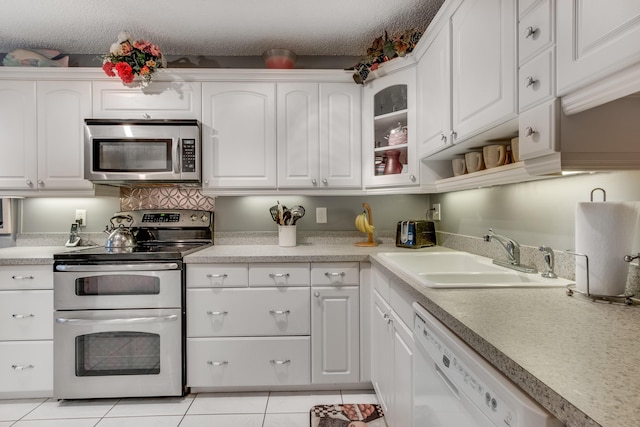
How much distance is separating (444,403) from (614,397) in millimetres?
469

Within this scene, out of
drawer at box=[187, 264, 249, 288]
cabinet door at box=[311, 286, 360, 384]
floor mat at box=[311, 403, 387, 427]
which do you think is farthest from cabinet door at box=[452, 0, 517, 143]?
floor mat at box=[311, 403, 387, 427]

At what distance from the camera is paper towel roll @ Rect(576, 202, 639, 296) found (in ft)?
3.35

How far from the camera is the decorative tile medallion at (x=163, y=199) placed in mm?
2666

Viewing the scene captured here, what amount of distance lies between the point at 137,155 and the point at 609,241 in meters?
2.50

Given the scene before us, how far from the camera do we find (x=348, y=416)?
1949mm

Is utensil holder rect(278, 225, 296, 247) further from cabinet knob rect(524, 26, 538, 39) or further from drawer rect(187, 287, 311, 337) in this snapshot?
cabinet knob rect(524, 26, 538, 39)

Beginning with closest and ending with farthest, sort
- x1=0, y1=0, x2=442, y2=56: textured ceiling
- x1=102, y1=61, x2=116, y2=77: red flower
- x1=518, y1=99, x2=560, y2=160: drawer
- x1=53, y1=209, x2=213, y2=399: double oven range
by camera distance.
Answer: x1=518, y1=99, x2=560, y2=160: drawer
x1=53, y1=209, x2=213, y2=399: double oven range
x1=0, y1=0, x2=442, y2=56: textured ceiling
x1=102, y1=61, x2=116, y2=77: red flower

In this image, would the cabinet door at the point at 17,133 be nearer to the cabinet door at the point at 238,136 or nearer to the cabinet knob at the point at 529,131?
the cabinet door at the point at 238,136

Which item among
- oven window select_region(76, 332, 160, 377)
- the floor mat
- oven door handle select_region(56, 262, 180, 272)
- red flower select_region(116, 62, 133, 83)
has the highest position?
red flower select_region(116, 62, 133, 83)

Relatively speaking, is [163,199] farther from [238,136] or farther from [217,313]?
[217,313]

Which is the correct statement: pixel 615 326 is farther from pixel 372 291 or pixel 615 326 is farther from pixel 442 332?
pixel 372 291

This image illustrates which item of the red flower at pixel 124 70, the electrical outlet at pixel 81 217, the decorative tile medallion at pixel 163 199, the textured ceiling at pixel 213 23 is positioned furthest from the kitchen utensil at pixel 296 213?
the electrical outlet at pixel 81 217

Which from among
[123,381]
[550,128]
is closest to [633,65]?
[550,128]

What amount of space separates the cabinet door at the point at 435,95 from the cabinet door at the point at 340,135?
49cm
